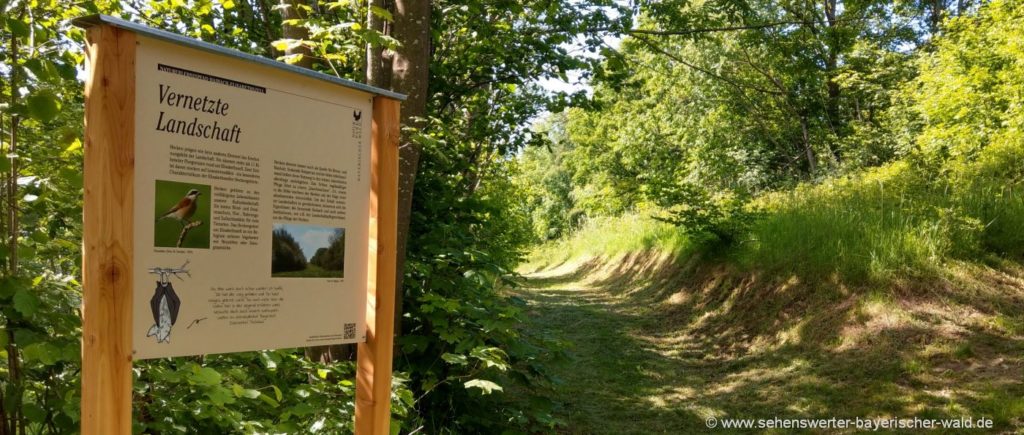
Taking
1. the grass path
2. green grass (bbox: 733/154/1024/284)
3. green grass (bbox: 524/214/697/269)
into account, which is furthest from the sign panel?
green grass (bbox: 524/214/697/269)

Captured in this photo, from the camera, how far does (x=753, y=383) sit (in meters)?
6.67

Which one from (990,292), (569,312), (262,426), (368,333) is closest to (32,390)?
(262,426)

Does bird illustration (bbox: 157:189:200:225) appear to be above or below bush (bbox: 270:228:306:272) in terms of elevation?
above

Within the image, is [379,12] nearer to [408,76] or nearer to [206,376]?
[408,76]

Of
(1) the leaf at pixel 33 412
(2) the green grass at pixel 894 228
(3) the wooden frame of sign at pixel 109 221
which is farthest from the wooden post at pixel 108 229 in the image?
(2) the green grass at pixel 894 228

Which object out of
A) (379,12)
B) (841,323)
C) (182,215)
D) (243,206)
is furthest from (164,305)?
(841,323)

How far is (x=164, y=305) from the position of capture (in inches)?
80.7

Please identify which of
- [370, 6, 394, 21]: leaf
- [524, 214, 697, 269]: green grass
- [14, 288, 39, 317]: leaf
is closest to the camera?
[14, 288, 39, 317]: leaf

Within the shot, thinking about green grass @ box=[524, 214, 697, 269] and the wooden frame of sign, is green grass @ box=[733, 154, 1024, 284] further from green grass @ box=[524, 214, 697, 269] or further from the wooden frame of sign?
the wooden frame of sign

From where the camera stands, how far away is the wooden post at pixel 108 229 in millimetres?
1915

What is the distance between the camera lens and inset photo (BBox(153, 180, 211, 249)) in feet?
6.69

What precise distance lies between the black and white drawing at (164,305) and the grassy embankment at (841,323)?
11.1 feet

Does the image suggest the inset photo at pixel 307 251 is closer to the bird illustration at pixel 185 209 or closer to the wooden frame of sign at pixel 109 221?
Answer: the bird illustration at pixel 185 209

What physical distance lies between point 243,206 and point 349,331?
0.66 metres
